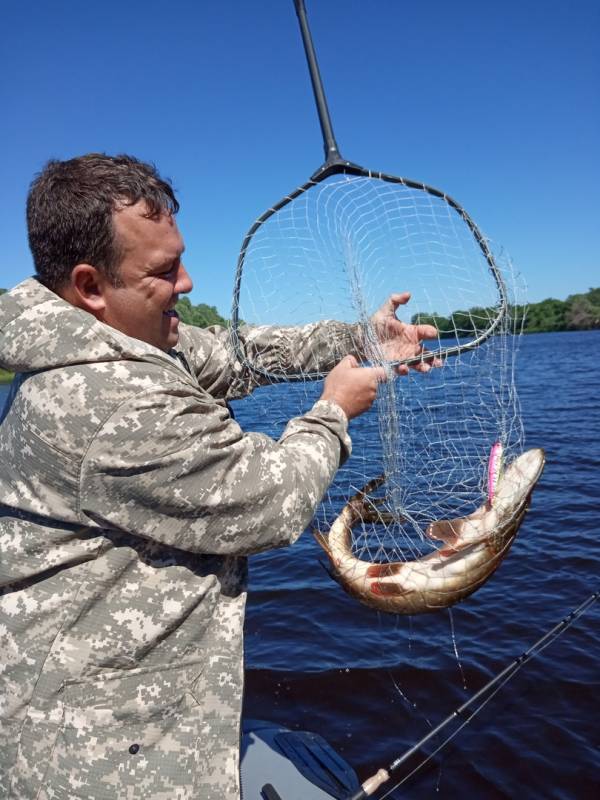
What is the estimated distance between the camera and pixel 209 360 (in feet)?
10.3

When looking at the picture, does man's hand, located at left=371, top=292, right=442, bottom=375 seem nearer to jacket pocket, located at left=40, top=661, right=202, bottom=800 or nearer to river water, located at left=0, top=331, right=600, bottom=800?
river water, located at left=0, top=331, right=600, bottom=800

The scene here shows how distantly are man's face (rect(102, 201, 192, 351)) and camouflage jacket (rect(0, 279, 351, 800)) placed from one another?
15cm

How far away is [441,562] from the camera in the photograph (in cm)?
328

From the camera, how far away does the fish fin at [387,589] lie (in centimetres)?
307

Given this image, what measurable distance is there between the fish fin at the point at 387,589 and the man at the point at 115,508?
3.74 feet

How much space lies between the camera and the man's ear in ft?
6.33

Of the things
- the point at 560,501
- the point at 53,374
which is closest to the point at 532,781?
the point at 53,374

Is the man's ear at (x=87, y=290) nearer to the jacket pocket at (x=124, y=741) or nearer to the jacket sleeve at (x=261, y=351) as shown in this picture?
the jacket sleeve at (x=261, y=351)

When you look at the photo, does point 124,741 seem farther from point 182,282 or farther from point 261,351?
point 261,351

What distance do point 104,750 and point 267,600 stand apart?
19.5ft

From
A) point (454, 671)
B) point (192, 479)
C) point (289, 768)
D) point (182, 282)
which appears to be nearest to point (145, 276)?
point (182, 282)

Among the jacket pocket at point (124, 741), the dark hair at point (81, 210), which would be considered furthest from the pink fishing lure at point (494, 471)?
the dark hair at point (81, 210)

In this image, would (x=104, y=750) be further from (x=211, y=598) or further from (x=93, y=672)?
(x=211, y=598)

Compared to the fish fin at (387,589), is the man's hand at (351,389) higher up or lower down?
higher up
